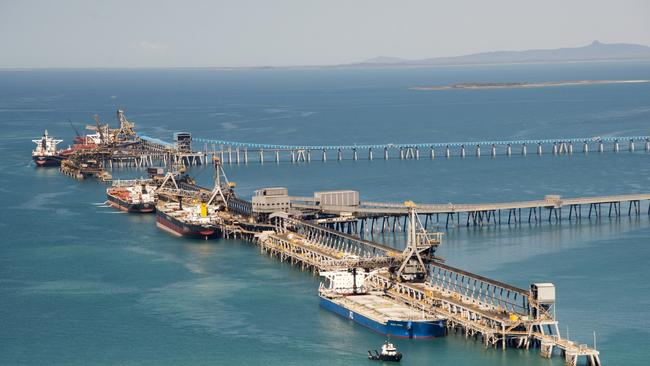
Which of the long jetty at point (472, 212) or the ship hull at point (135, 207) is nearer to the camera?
the long jetty at point (472, 212)

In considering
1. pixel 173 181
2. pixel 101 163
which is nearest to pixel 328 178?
pixel 173 181

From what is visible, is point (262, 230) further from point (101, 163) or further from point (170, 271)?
point (101, 163)

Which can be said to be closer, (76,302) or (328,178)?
(76,302)

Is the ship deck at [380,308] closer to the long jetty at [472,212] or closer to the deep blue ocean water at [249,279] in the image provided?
the deep blue ocean water at [249,279]

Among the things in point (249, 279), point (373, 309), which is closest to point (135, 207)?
point (249, 279)

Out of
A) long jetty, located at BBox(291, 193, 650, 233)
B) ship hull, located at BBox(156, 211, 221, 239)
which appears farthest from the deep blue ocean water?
long jetty, located at BBox(291, 193, 650, 233)

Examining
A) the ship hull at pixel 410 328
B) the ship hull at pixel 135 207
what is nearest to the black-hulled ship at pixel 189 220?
the ship hull at pixel 135 207

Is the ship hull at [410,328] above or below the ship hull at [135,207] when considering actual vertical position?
below
